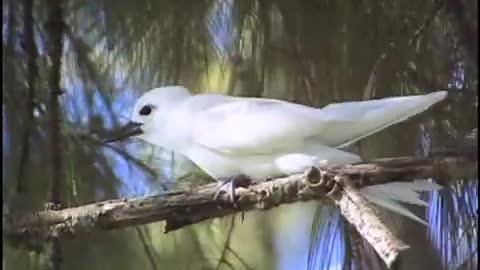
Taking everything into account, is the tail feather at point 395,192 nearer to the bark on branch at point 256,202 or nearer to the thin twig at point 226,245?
the bark on branch at point 256,202

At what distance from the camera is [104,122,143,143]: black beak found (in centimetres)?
72

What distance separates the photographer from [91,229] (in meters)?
0.71

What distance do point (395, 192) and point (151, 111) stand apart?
0.22 metres

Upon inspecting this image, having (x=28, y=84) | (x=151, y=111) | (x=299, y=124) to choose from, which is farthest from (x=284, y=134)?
(x=28, y=84)

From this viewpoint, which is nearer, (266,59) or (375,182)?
(375,182)

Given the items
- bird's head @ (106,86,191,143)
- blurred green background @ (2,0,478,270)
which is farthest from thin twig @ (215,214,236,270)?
bird's head @ (106,86,191,143)

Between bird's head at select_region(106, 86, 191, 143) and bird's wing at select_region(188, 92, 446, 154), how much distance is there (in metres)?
0.05

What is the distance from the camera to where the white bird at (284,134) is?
2.18 feet

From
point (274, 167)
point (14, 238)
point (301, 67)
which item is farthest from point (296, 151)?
point (14, 238)

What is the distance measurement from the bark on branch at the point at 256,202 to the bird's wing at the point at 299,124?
32 millimetres

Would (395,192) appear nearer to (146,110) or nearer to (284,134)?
(284,134)

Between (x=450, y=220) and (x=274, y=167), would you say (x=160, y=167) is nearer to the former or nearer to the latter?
(x=274, y=167)

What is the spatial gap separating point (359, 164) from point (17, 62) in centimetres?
31

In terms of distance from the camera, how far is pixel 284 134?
669mm
